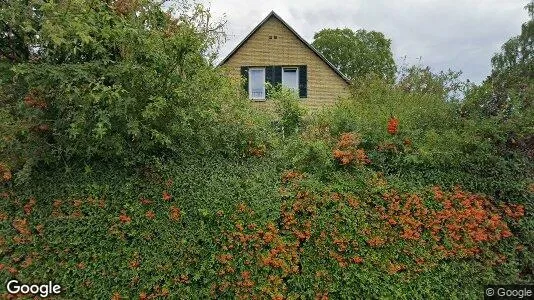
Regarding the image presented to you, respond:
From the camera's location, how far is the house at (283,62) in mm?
14859

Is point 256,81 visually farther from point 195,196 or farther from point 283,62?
point 195,196

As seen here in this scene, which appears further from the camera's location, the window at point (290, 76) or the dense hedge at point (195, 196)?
the window at point (290, 76)

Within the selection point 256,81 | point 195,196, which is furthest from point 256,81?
point 195,196

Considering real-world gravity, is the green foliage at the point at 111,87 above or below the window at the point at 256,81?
below

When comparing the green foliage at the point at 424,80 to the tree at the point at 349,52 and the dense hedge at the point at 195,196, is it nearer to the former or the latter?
the dense hedge at the point at 195,196

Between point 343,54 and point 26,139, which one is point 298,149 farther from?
point 343,54

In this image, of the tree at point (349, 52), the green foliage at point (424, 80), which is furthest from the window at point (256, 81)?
the tree at point (349, 52)

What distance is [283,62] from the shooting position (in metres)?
14.9

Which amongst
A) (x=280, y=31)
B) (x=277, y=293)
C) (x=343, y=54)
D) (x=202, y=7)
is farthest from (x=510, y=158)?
(x=343, y=54)

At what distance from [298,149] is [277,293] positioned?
5.43 ft

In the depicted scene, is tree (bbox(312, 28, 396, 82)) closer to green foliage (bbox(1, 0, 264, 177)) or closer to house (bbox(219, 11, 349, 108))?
house (bbox(219, 11, 349, 108))

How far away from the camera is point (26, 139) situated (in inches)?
150

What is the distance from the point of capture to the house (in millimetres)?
14859

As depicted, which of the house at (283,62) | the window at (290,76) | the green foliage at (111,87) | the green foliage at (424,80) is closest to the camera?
the green foliage at (111,87)
